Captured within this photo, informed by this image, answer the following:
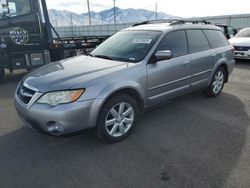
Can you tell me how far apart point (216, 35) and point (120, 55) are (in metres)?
2.64

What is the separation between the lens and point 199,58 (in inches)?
184

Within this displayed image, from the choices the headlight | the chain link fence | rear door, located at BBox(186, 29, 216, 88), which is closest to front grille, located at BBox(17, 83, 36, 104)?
the headlight

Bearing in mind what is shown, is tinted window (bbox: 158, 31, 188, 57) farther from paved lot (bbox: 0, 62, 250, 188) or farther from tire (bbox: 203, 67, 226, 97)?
tire (bbox: 203, 67, 226, 97)

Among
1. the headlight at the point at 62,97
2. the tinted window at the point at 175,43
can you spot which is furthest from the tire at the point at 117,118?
the tinted window at the point at 175,43

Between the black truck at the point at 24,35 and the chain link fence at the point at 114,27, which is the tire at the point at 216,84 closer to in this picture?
the black truck at the point at 24,35

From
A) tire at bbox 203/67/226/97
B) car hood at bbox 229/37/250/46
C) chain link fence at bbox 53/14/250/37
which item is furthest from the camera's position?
chain link fence at bbox 53/14/250/37

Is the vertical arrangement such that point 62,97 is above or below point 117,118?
above

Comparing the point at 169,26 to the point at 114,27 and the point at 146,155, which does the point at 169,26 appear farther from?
the point at 114,27

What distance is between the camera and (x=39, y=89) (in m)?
3.08

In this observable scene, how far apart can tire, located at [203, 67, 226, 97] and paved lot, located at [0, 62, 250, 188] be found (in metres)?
0.93

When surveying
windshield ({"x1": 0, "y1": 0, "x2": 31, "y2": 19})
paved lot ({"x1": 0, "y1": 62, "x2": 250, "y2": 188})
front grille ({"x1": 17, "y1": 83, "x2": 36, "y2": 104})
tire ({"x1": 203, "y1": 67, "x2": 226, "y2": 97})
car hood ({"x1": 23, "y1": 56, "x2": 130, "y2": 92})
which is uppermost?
windshield ({"x1": 0, "y1": 0, "x2": 31, "y2": 19})

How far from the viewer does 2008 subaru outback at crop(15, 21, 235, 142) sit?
9.84 ft

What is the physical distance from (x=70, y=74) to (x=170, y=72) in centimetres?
173

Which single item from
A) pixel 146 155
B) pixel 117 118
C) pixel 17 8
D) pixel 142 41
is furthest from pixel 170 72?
pixel 17 8
